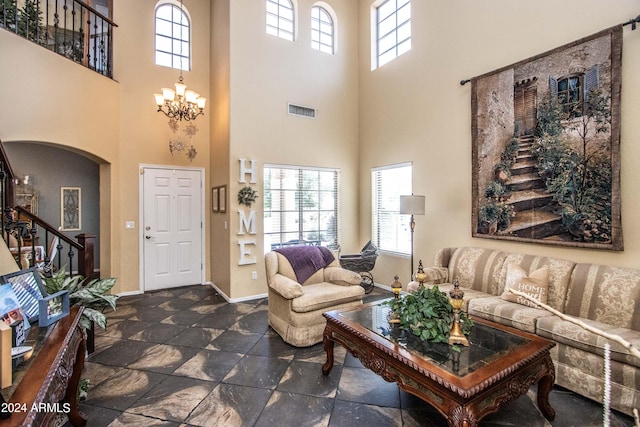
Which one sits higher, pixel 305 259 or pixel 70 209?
pixel 70 209

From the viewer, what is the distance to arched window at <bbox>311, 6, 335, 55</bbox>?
5.55 m

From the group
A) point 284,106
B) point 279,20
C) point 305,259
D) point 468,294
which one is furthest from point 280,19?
point 468,294

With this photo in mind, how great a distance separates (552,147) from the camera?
3.18 meters

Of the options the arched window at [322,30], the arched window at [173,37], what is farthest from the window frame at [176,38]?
the arched window at [322,30]

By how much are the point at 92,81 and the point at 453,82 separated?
524 centimetres

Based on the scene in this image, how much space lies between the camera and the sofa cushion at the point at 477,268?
137 inches

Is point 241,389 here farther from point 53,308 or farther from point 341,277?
point 341,277

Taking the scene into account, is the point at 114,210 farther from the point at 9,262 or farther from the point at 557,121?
the point at 557,121

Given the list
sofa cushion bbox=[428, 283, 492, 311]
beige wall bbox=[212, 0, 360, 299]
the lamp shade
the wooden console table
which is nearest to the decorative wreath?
beige wall bbox=[212, 0, 360, 299]

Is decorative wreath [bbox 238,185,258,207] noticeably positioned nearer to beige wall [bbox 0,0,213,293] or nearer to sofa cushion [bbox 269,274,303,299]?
beige wall [bbox 0,0,213,293]

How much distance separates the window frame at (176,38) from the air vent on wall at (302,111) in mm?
2114

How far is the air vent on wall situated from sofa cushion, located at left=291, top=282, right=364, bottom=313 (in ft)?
10.2

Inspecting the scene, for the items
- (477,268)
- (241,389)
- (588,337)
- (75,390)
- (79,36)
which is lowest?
(241,389)

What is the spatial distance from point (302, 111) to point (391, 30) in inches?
82.9
